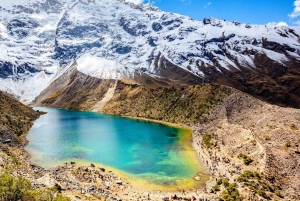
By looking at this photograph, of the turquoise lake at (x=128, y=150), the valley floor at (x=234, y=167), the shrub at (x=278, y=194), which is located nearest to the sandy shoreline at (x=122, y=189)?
the valley floor at (x=234, y=167)

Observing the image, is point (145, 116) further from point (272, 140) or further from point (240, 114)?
point (272, 140)

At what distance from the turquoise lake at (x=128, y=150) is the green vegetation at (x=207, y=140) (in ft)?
17.0

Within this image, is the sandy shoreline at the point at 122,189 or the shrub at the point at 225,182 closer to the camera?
the sandy shoreline at the point at 122,189

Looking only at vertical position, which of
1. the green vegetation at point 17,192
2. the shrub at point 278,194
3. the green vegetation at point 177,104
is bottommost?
the shrub at point 278,194

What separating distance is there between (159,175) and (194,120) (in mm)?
68653

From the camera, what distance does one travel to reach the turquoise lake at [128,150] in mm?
69500

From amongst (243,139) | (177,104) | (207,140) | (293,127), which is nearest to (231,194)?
(243,139)

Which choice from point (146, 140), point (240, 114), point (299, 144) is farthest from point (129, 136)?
point (299, 144)

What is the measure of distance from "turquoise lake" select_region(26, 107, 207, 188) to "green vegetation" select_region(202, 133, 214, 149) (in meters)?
5.19

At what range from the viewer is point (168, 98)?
169500 mm

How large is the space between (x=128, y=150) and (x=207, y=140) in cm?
2756

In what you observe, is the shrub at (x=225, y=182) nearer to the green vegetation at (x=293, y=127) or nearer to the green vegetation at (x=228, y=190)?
the green vegetation at (x=228, y=190)

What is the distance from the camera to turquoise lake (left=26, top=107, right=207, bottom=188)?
228ft

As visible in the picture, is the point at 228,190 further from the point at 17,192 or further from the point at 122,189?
the point at 17,192
